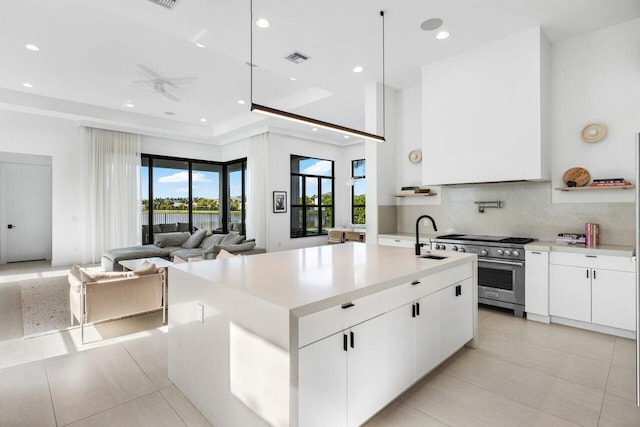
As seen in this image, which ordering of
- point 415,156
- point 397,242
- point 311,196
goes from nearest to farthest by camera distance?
point 397,242 → point 415,156 → point 311,196

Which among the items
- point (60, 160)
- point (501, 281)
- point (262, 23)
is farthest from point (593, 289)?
point (60, 160)

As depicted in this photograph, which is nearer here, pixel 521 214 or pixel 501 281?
Result: pixel 501 281

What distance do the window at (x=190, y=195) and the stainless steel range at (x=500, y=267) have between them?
6.42 m

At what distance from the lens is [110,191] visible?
7520 millimetres

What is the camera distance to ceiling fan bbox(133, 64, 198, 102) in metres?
5.09

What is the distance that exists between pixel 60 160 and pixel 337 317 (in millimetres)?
8164

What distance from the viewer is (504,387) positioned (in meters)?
2.30

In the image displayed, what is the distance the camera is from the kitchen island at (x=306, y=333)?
1.45 m

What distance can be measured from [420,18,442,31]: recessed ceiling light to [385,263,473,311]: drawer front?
253 cm

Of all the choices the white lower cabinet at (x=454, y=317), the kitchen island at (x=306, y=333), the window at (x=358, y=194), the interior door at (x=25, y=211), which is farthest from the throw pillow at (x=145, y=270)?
the window at (x=358, y=194)

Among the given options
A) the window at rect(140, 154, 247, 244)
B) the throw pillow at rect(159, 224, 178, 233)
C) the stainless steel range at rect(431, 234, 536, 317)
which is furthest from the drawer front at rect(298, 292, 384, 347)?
the throw pillow at rect(159, 224, 178, 233)

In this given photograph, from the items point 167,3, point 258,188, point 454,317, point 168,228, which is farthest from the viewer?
point 168,228

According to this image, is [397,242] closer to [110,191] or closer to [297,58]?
[297,58]

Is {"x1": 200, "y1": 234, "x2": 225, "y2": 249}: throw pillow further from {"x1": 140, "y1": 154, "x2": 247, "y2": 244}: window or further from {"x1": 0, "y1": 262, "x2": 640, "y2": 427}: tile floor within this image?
{"x1": 0, "y1": 262, "x2": 640, "y2": 427}: tile floor
